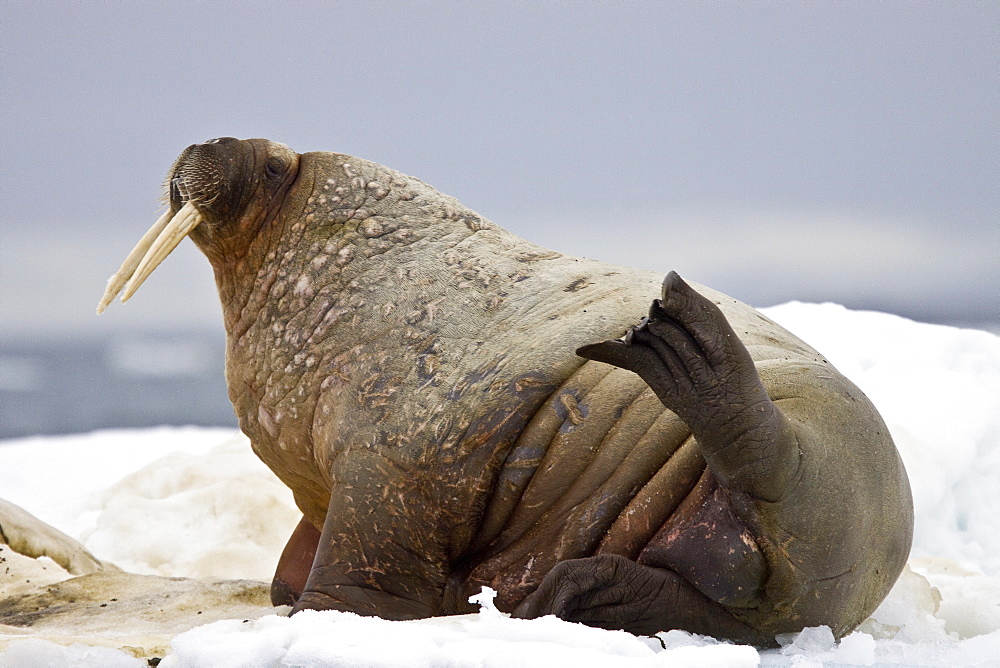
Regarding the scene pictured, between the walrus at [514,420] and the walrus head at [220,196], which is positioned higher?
the walrus head at [220,196]

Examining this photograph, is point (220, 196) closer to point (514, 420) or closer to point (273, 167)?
point (273, 167)

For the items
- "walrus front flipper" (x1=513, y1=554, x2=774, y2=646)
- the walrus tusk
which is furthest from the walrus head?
"walrus front flipper" (x1=513, y1=554, x2=774, y2=646)

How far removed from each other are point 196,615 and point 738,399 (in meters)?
2.72

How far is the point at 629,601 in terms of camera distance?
3166 millimetres

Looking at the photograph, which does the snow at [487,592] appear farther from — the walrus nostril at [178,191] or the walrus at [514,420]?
the walrus nostril at [178,191]

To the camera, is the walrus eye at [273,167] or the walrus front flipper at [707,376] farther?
the walrus eye at [273,167]

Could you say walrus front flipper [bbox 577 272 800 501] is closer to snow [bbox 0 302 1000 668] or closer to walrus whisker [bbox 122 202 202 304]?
snow [bbox 0 302 1000 668]

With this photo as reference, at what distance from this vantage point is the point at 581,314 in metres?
3.79

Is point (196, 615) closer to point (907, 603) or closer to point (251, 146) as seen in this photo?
point (251, 146)

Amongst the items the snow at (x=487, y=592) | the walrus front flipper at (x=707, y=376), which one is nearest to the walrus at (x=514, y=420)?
the walrus front flipper at (x=707, y=376)

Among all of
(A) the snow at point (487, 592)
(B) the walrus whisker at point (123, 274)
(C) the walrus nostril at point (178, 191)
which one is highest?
(C) the walrus nostril at point (178, 191)

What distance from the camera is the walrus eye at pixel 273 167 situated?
4.43m

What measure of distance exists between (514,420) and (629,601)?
0.73 metres

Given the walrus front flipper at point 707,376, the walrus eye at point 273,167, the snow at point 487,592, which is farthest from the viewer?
the walrus eye at point 273,167
